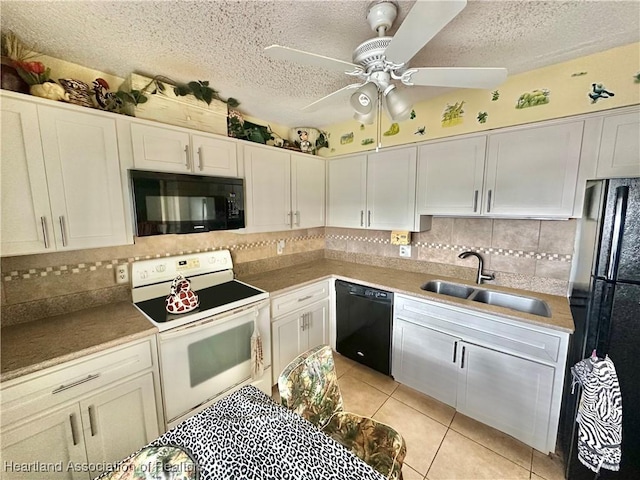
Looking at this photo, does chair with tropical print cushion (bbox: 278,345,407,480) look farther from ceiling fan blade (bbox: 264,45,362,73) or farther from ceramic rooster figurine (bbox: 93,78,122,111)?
ceramic rooster figurine (bbox: 93,78,122,111)

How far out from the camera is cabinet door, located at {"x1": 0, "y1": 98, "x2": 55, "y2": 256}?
1.18 meters

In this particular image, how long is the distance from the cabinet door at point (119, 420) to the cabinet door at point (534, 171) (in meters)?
2.52

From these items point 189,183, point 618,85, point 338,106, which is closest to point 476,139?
point 618,85

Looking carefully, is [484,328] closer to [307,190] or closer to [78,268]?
[307,190]

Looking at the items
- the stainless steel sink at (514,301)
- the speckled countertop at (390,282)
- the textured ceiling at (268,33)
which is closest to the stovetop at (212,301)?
the speckled countertop at (390,282)

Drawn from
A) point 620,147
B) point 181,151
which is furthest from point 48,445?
point 620,147

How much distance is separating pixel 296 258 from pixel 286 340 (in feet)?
3.33

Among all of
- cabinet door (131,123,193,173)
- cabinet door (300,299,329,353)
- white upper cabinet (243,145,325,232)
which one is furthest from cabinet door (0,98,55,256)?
cabinet door (300,299,329,353)

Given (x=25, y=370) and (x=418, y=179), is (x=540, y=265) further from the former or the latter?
(x=25, y=370)

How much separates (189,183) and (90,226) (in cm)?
59

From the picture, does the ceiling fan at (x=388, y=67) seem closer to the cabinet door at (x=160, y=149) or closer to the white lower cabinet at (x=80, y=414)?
the cabinet door at (x=160, y=149)

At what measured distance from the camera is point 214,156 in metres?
1.89

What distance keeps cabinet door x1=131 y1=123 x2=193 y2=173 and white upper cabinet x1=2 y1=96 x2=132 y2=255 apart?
0.12 metres

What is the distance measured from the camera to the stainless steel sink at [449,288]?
2154mm
